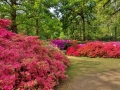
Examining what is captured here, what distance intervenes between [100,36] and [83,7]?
6448 millimetres

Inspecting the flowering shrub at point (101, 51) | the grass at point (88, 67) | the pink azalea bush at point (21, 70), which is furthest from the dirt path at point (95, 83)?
the flowering shrub at point (101, 51)

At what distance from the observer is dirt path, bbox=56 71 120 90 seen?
484 centimetres

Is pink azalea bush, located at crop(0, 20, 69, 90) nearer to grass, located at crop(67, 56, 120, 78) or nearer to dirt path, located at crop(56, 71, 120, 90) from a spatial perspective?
dirt path, located at crop(56, 71, 120, 90)

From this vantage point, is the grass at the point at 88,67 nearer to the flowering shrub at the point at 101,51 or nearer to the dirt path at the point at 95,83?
the dirt path at the point at 95,83

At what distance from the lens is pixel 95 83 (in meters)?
5.20

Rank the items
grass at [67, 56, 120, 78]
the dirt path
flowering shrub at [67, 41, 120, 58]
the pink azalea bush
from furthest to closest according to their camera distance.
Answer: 1. flowering shrub at [67, 41, 120, 58]
2. grass at [67, 56, 120, 78]
3. the dirt path
4. the pink azalea bush

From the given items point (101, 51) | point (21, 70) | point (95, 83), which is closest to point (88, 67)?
point (95, 83)

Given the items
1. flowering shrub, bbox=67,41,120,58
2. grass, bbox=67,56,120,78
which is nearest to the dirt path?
grass, bbox=67,56,120,78

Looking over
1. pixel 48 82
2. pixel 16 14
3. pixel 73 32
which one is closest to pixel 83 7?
pixel 73 32

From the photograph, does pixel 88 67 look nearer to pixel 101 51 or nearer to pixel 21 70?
pixel 101 51

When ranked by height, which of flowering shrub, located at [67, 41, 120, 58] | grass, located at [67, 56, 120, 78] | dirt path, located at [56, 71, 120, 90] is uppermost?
flowering shrub, located at [67, 41, 120, 58]

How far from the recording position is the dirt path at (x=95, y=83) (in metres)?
4.84

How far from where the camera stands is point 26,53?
5.07 metres

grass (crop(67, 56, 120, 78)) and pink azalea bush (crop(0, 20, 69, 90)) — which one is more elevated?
pink azalea bush (crop(0, 20, 69, 90))
